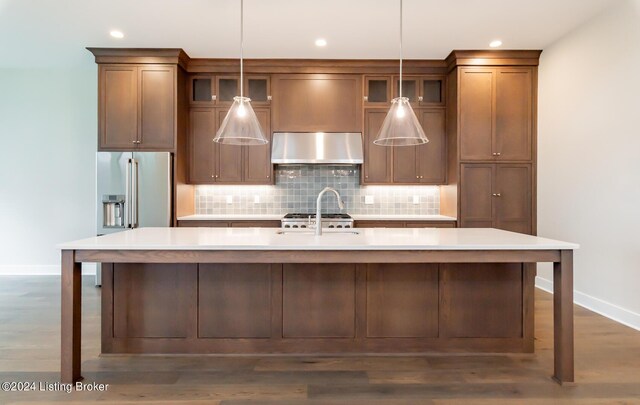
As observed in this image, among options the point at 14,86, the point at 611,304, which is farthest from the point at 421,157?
the point at 14,86

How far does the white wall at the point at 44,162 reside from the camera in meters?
5.19

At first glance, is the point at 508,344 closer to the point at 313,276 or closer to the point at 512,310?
the point at 512,310

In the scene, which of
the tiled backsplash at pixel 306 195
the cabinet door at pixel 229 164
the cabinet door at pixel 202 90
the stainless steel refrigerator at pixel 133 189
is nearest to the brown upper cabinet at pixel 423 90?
the tiled backsplash at pixel 306 195

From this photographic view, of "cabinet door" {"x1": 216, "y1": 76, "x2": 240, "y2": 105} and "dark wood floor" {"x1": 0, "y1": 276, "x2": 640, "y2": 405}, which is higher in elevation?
"cabinet door" {"x1": 216, "y1": 76, "x2": 240, "y2": 105}

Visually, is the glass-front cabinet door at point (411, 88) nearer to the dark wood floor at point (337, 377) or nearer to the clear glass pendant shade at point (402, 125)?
the clear glass pendant shade at point (402, 125)

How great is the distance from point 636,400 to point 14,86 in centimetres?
707

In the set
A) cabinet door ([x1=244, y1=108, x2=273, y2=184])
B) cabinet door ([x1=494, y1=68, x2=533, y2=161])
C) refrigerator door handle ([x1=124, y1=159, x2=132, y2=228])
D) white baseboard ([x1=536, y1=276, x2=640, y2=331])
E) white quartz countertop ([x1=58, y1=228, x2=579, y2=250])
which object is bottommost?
white baseboard ([x1=536, y1=276, x2=640, y2=331])

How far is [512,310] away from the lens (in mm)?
2590

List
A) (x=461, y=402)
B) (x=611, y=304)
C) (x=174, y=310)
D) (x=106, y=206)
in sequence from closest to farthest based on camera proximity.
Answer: (x=461, y=402), (x=174, y=310), (x=611, y=304), (x=106, y=206)

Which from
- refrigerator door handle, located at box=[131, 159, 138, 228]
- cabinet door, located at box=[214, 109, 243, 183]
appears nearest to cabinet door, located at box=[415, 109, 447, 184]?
cabinet door, located at box=[214, 109, 243, 183]

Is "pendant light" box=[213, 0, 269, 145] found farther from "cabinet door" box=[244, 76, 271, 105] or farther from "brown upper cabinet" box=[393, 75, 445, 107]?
"brown upper cabinet" box=[393, 75, 445, 107]

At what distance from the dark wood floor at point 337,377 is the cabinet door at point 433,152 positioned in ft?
8.02

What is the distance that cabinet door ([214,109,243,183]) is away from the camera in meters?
4.88

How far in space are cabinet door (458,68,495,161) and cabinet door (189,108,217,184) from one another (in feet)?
9.95
